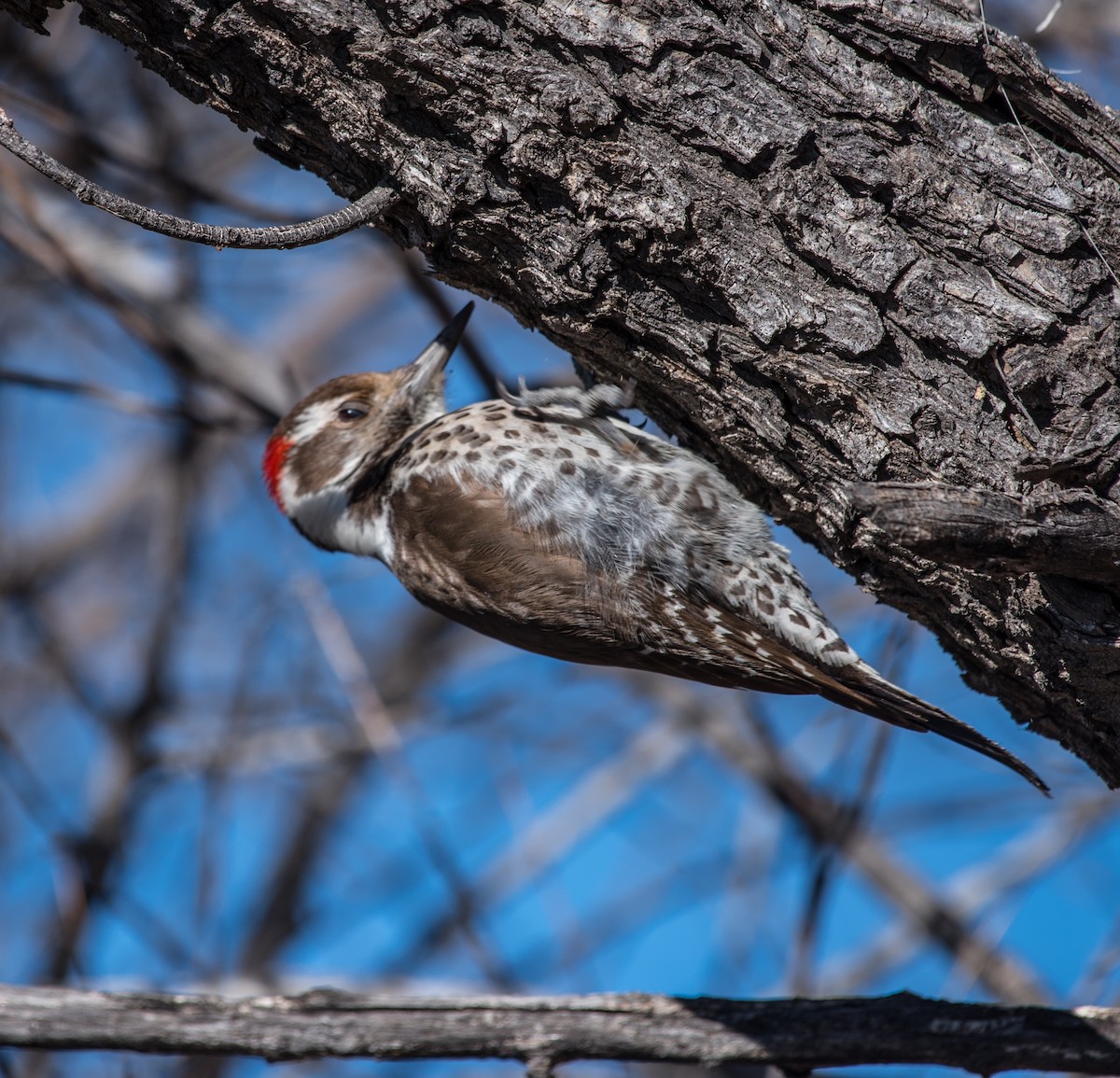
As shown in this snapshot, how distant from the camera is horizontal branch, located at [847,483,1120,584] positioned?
1.66 m

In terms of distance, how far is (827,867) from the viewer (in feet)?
12.6

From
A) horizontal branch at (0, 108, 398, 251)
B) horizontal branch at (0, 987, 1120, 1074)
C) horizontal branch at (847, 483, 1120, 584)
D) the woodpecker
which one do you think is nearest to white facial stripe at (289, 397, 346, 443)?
the woodpecker

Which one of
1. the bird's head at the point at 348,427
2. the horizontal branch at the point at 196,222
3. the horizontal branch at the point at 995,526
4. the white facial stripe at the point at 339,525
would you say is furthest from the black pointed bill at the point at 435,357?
the horizontal branch at the point at 995,526

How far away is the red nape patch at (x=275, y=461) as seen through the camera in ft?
13.3

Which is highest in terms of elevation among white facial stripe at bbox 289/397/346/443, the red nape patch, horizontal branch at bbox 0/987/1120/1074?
white facial stripe at bbox 289/397/346/443

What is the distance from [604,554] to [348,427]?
1.16 metres

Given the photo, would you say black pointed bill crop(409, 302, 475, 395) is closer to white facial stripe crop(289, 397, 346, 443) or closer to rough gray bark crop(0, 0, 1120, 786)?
white facial stripe crop(289, 397, 346, 443)

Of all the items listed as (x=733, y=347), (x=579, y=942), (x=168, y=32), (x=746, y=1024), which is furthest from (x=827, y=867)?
(x=168, y=32)

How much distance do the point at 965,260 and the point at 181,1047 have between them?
7.08 feet

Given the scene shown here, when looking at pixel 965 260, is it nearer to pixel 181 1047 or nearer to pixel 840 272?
pixel 840 272

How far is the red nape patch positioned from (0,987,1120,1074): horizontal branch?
7.05 feet

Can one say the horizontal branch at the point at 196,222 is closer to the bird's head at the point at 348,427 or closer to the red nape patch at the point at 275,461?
the bird's head at the point at 348,427

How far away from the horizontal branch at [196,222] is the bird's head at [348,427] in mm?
1616

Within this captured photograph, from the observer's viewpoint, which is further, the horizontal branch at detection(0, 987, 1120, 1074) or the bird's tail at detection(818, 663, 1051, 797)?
the bird's tail at detection(818, 663, 1051, 797)
